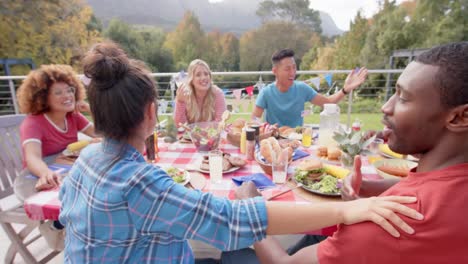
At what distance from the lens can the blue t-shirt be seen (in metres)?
2.69

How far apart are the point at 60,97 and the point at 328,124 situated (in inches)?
74.1

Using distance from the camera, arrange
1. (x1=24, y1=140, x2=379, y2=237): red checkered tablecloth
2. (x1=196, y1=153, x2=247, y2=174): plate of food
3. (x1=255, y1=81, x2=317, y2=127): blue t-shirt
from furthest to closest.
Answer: (x1=255, y1=81, x2=317, y2=127): blue t-shirt → (x1=196, y1=153, x2=247, y2=174): plate of food → (x1=24, y1=140, x2=379, y2=237): red checkered tablecloth

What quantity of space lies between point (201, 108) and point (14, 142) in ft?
4.72

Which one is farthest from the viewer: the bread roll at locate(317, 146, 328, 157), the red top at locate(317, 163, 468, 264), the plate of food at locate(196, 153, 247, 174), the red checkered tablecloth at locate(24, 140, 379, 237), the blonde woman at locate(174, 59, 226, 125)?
the blonde woman at locate(174, 59, 226, 125)

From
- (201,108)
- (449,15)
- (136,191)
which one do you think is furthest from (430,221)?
(449,15)

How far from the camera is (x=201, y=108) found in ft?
8.36

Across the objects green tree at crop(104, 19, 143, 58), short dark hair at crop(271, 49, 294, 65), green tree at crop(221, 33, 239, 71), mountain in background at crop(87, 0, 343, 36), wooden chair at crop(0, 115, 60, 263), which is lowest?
wooden chair at crop(0, 115, 60, 263)

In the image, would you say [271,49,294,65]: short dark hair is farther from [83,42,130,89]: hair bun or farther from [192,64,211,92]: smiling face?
[83,42,130,89]: hair bun

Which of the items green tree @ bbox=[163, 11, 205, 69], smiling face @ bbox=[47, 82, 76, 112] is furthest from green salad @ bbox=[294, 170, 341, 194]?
green tree @ bbox=[163, 11, 205, 69]

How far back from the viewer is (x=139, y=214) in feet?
2.09

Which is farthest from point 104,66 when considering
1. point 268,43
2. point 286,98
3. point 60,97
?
point 268,43

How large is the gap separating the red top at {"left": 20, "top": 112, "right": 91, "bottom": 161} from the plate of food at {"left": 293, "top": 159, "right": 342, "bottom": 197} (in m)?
1.57

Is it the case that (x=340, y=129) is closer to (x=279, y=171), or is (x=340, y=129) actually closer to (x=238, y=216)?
(x=279, y=171)

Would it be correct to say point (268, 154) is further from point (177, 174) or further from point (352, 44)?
point (352, 44)
